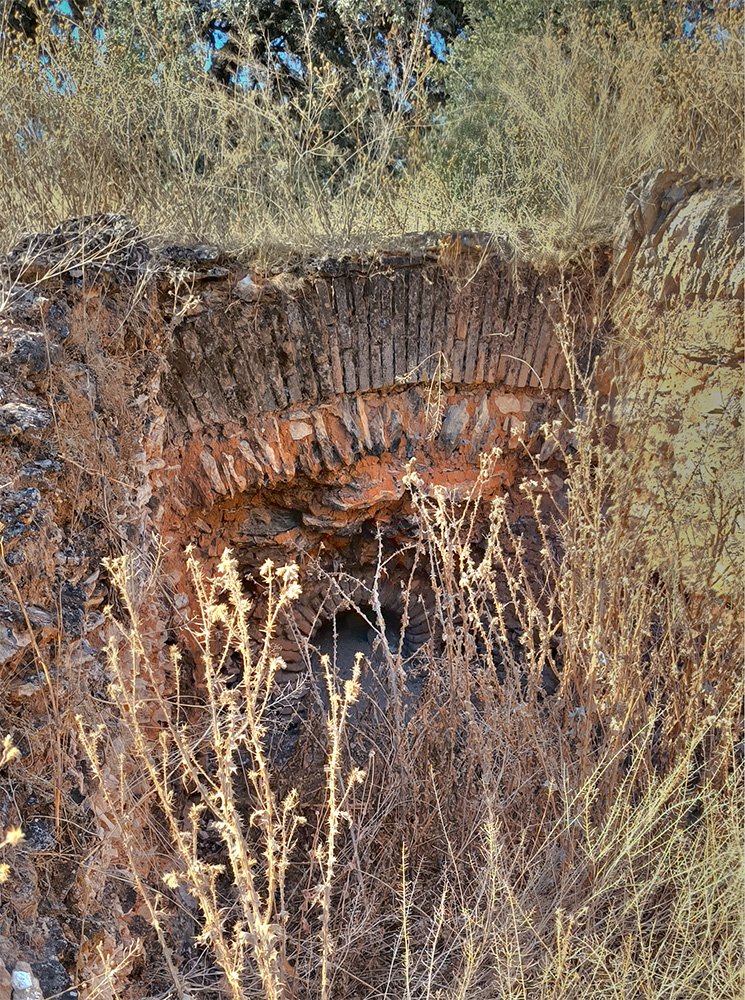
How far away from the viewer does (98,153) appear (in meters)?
3.23

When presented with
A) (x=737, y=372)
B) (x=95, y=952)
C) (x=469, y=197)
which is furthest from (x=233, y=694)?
(x=469, y=197)

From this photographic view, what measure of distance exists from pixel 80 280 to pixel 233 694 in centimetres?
151

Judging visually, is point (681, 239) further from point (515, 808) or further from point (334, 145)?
point (515, 808)

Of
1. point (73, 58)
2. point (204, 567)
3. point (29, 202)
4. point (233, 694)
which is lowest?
point (204, 567)

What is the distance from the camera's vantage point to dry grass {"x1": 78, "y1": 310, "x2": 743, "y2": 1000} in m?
1.48

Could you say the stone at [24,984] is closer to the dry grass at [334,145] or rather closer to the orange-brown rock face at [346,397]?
the orange-brown rock face at [346,397]

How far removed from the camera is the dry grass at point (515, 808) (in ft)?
4.87

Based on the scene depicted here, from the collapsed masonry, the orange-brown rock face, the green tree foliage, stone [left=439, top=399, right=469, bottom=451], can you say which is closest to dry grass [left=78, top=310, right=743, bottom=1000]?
the collapsed masonry

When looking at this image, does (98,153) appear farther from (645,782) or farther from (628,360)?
(645,782)

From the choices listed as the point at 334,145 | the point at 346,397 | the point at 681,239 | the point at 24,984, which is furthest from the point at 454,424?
the point at 24,984

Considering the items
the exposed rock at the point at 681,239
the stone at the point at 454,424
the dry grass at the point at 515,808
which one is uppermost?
the exposed rock at the point at 681,239

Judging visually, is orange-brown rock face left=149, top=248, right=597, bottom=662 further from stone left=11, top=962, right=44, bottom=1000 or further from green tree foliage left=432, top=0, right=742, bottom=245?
stone left=11, top=962, right=44, bottom=1000

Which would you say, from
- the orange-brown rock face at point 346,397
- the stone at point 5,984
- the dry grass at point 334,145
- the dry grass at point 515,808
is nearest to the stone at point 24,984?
the stone at point 5,984

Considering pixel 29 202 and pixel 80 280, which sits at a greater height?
pixel 29 202
